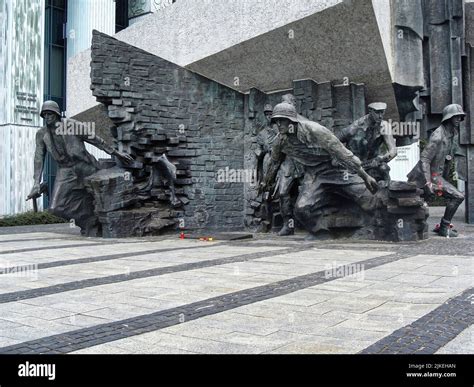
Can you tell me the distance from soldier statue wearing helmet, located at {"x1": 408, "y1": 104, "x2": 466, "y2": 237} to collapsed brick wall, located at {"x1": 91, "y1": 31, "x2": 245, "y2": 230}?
5.00m

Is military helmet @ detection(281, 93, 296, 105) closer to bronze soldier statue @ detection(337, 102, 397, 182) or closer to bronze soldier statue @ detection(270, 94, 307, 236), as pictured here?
bronze soldier statue @ detection(270, 94, 307, 236)

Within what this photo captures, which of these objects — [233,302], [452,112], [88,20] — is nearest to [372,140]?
[452,112]

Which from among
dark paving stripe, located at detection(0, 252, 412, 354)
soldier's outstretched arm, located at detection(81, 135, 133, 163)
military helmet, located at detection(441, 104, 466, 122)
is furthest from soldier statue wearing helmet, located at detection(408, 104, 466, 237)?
soldier's outstretched arm, located at detection(81, 135, 133, 163)

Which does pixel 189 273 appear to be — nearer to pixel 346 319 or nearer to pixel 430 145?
pixel 346 319

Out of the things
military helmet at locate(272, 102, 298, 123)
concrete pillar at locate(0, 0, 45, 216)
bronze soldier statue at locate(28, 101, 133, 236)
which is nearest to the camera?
military helmet at locate(272, 102, 298, 123)

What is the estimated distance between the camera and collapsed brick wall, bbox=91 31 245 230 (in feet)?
39.5

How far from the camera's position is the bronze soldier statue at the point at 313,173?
9211 mm

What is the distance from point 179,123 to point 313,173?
4363 millimetres

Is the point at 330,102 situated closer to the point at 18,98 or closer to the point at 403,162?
the point at 403,162

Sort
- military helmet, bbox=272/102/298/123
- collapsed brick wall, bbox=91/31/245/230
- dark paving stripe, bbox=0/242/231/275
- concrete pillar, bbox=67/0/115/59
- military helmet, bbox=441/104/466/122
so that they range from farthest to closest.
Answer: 1. concrete pillar, bbox=67/0/115/59
2. collapsed brick wall, bbox=91/31/245/230
3. military helmet, bbox=441/104/466/122
4. military helmet, bbox=272/102/298/123
5. dark paving stripe, bbox=0/242/231/275

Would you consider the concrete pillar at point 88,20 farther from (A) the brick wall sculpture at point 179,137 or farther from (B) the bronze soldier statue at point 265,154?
(B) the bronze soldier statue at point 265,154

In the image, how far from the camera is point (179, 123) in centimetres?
1295

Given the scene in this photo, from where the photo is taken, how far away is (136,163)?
12219 millimetres

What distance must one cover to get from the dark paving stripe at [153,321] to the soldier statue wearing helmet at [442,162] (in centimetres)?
545
